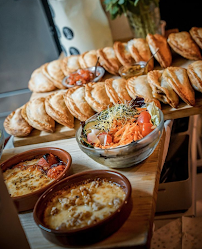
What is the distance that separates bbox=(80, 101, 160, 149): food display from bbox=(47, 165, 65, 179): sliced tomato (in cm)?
18

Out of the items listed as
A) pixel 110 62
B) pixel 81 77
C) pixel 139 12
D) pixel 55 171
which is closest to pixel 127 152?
pixel 55 171

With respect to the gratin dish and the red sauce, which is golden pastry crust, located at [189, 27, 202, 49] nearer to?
the red sauce

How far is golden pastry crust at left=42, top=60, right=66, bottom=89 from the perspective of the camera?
9.12 ft

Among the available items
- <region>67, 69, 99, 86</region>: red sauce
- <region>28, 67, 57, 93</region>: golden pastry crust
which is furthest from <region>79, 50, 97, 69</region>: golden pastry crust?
<region>28, 67, 57, 93</region>: golden pastry crust

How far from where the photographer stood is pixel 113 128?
1475 millimetres

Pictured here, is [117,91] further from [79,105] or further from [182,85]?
[182,85]

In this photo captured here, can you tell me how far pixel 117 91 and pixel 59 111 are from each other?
0.47m

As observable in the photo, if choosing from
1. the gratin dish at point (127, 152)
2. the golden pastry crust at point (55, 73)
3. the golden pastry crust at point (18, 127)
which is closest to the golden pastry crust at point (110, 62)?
the golden pastry crust at point (55, 73)

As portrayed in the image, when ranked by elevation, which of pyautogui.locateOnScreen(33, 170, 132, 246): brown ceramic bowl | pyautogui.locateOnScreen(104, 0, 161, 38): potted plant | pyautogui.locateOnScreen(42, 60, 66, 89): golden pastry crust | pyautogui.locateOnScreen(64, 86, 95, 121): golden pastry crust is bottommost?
pyautogui.locateOnScreen(33, 170, 132, 246): brown ceramic bowl

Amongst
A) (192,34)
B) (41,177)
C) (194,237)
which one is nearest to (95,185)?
(41,177)

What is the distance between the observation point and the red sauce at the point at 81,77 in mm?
2566

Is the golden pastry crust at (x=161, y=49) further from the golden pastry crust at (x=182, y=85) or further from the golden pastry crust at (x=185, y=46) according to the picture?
the golden pastry crust at (x=182, y=85)

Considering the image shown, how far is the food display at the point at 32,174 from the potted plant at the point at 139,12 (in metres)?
1.89

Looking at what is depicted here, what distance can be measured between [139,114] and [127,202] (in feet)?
1.88
